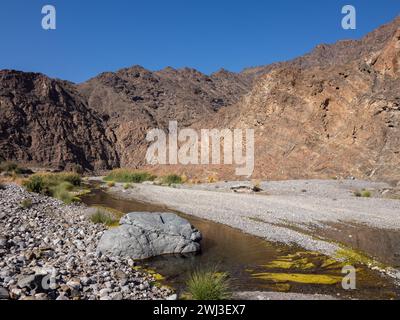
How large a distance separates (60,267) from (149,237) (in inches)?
130

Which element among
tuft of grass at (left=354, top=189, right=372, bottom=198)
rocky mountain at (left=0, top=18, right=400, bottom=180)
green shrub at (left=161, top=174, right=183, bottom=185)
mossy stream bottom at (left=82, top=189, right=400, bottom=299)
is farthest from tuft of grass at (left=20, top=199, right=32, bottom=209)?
rocky mountain at (left=0, top=18, right=400, bottom=180)

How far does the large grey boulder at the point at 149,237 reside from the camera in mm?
9938

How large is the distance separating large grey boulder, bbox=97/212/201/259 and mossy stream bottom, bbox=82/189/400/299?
0.36 meters

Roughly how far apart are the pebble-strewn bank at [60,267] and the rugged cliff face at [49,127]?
60.2 meters

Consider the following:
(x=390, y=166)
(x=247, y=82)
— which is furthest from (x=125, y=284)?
(x=247, y=82)

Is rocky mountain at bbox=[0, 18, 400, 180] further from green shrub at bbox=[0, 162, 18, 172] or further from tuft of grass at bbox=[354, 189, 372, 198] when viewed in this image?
green shrub at bbox=[0, 162, 18, 172]

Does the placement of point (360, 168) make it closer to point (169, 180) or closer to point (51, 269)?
point (169, 180)

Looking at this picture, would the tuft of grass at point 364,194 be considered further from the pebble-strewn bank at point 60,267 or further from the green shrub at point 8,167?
the green shrub at point 8,167

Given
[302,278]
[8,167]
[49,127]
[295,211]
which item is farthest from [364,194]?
[49,127]

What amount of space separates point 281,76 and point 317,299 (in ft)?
140

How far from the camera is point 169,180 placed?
42406mm

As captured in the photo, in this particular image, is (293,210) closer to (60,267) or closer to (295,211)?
(295,211)

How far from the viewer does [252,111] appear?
4791 cm

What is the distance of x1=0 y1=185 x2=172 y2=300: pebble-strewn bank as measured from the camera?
21.2 feet
